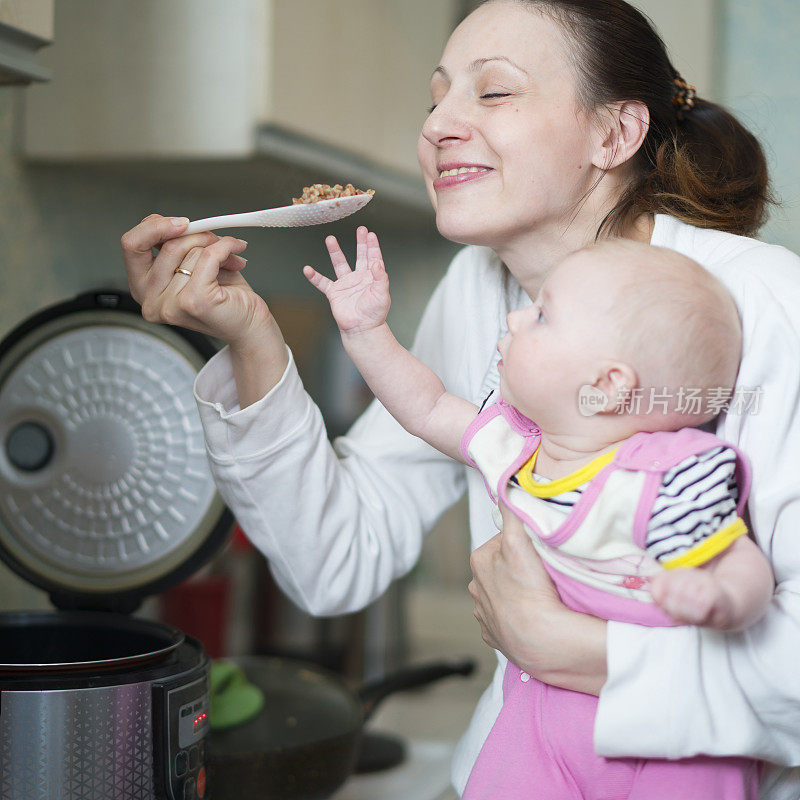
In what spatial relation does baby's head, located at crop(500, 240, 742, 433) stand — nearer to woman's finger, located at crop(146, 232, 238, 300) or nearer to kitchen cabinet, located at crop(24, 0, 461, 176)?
woman's finger, located at crop(146, 232, 238, 300)

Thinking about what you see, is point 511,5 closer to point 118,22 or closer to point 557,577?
point 557,577

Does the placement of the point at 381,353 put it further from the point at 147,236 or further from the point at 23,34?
the point at 23,34

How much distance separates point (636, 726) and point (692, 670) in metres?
0.06

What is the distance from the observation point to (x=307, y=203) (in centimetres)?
88

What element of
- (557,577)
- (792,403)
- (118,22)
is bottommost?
(557,577)

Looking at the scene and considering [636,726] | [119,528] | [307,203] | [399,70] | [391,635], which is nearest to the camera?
[636,726]

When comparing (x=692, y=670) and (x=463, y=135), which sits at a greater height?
(x=463, y=135)

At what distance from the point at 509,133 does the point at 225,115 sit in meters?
0.70

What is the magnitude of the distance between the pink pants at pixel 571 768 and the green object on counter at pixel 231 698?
44 centimetres

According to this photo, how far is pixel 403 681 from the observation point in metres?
1.37

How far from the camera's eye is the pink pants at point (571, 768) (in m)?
0.76

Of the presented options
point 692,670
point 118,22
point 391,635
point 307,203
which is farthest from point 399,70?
point 692,670

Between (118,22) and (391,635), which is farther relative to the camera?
(391,635)

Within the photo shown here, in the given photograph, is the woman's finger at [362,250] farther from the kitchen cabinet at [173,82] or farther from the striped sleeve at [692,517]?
the kitchen cabinet at [173,82]
